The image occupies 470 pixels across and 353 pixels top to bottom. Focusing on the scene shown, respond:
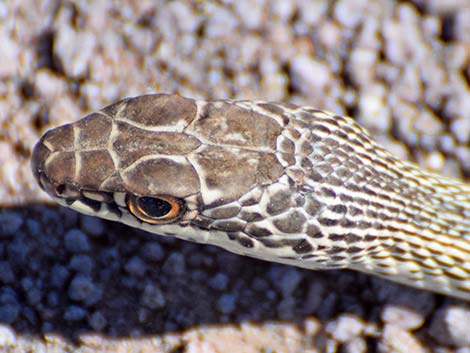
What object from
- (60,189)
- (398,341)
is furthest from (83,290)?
(398,341)

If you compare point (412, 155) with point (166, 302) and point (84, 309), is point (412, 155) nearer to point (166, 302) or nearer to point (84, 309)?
point (166, 302)

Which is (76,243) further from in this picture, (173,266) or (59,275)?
(173,266)

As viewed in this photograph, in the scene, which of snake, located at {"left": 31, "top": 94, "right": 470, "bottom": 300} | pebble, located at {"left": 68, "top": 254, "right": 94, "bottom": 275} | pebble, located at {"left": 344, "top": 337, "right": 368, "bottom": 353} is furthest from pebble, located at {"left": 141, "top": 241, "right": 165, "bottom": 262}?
pebble, located at {"left": 344, "top": 337, "right": 368, "bottom": 353}

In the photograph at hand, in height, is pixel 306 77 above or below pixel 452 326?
above

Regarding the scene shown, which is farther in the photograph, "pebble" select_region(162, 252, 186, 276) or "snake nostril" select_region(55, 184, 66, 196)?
"pebble" select_region(162, 252, 186, 276)

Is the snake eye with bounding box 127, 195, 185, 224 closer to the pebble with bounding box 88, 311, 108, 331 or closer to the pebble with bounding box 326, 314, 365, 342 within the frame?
the pebble with bounding box 88, 311, 108, 331
